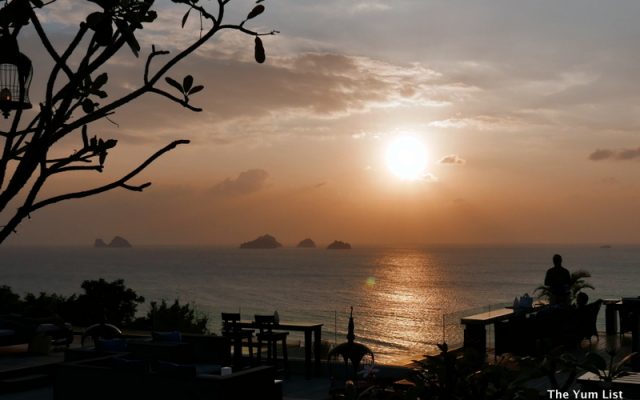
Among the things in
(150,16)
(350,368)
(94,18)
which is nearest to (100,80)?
(150,16)

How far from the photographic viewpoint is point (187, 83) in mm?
2428

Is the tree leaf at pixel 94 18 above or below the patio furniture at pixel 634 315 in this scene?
above

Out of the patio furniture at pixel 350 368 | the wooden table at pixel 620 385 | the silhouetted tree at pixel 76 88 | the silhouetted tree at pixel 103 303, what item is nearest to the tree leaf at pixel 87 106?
the silhouetted tree at pixel 76 88

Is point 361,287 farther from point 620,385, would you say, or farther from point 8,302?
point 620,385

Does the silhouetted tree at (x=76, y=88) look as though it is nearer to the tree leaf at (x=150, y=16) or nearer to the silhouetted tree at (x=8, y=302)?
the tree leaf at (x=150, y=16)

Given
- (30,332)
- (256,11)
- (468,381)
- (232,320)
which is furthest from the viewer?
(30,332)

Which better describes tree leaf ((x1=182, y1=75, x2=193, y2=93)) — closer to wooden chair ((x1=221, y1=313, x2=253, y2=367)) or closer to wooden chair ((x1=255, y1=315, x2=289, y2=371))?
wooden chair ((x1=255, y1=315, x2=289, y2=371))

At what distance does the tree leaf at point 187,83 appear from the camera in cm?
243

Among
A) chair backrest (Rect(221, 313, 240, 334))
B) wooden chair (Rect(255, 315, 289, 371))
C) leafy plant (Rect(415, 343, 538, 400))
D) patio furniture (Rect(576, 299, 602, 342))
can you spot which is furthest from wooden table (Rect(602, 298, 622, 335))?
leafy plant (Rect(415, 343, 538, 400))

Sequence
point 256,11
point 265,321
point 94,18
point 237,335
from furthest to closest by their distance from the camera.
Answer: point 237,335, point 265,321, point 256,11, point 94,18

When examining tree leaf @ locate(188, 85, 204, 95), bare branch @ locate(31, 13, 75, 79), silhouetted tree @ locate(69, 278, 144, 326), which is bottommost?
silhouetted tree @ locate(69, 278, 144, 326)

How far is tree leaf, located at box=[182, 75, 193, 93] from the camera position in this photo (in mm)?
2426

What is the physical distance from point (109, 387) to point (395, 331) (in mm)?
51910

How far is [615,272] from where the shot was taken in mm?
130750
